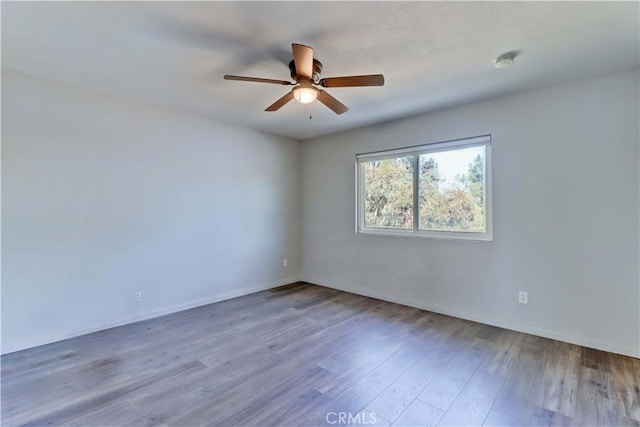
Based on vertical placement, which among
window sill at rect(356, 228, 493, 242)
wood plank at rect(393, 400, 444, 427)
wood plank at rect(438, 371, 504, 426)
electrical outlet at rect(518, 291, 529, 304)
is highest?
window sill at rect(356, 228, 493, 242)

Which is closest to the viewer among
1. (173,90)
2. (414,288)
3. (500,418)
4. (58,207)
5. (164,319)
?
(500,418)

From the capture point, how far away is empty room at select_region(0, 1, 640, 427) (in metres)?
1.90

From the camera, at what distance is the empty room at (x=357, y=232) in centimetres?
190

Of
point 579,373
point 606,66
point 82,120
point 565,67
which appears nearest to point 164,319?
point 82,120

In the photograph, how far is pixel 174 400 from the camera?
6.38 feet

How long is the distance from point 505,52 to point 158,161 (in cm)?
361

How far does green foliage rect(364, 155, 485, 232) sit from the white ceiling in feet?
3.17

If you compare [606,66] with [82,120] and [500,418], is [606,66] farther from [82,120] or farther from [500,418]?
[82,120]

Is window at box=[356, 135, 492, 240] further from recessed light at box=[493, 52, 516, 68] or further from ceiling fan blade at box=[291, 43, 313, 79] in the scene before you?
ceiling fan blade at box=[291, 43, 313, 79]

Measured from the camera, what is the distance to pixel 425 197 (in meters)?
3.79

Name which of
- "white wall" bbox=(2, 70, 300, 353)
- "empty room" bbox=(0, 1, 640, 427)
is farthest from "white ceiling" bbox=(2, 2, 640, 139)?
"white wall" bbox=(2, 70, 300, 353)

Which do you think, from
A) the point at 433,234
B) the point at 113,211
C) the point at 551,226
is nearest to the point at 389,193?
the point at 433,234

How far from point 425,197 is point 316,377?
255 centimetres

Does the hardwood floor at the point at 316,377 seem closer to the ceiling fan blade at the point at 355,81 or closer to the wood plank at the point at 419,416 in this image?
the wood plank at the point at 419,416
